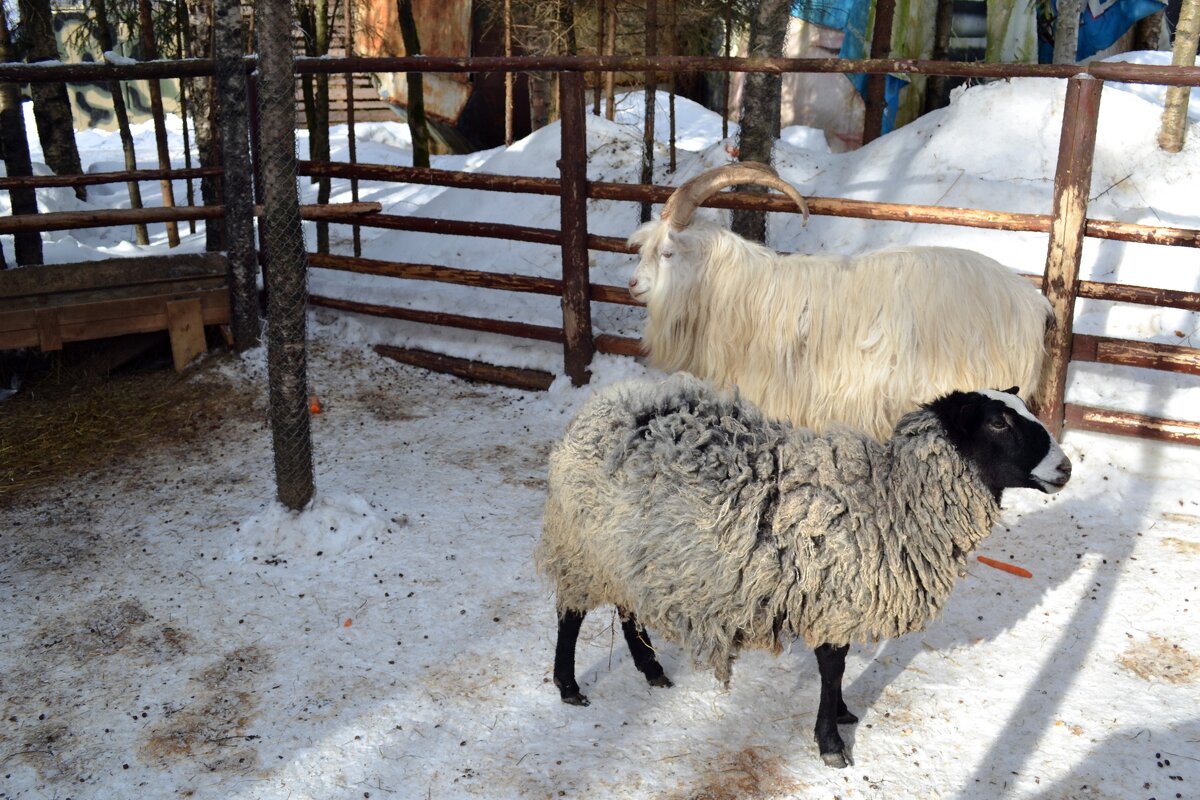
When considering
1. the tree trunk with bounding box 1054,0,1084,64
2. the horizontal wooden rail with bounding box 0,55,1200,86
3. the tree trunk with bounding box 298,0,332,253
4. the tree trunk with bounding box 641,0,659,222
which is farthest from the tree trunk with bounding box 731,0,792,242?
the tree trunk with bounding box 298,0,332,253

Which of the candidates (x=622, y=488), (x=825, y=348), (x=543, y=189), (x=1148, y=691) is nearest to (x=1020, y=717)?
(x=1148, y=691)

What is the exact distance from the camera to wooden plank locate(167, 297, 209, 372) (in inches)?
276

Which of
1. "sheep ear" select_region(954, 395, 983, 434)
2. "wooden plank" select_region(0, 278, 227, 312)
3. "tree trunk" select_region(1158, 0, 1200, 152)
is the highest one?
"tree trunk" select_region(1158, 0, 1200, 152)

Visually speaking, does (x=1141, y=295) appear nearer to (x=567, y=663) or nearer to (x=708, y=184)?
(x=708, y=184)

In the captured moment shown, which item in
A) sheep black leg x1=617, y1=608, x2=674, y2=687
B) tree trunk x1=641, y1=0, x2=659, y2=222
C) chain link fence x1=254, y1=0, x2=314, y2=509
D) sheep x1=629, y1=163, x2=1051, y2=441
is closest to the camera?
sheep black leg x1=617, y1=608, x2=674, y2=687

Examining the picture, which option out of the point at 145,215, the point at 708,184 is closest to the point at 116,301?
the point at 145,215

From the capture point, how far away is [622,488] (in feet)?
11.0

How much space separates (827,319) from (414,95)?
6398 mm

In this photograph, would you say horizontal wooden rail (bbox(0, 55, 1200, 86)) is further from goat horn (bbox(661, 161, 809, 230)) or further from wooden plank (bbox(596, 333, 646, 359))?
wooden plank (bbox(596, 333, 646, 359))

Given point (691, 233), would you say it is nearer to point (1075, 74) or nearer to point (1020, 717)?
point (1075, 74)

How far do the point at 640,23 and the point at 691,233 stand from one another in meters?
7.54

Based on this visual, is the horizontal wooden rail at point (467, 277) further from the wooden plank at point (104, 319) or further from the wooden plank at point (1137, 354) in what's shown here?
the wooden plank at point (1137, 354)

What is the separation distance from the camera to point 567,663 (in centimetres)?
374

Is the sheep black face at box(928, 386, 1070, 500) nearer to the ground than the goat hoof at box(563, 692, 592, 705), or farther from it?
farther from it
